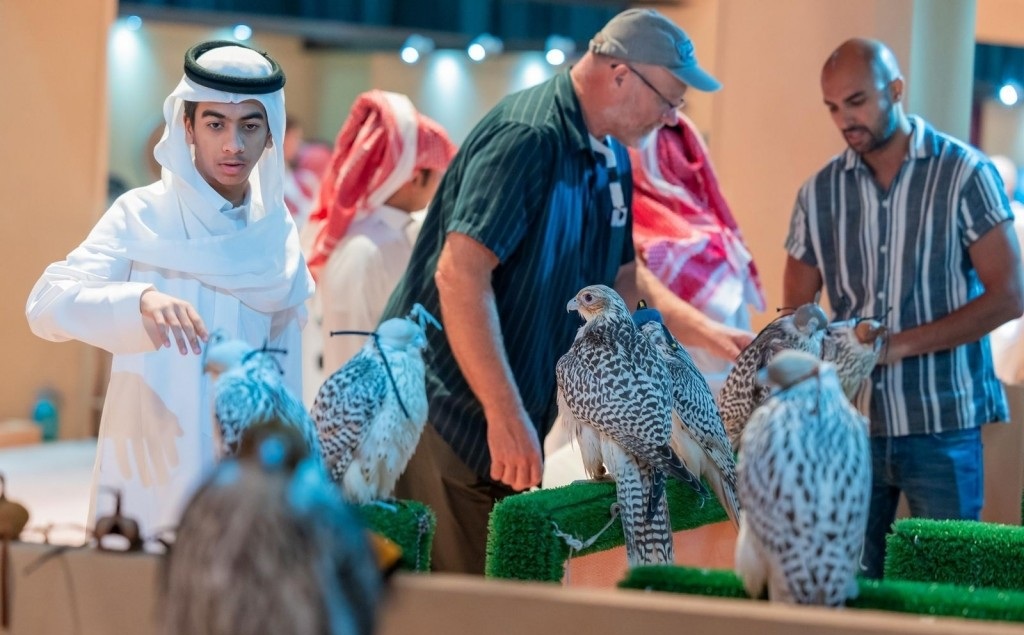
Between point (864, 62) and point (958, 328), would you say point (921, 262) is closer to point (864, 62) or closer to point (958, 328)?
point (958, 328)

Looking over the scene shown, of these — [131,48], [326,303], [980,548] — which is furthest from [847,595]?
[131,48]

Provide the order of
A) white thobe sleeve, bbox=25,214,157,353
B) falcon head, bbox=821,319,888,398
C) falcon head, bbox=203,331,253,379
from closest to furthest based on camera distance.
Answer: falcon head, bbox=203,331,253,379, white thobe sleeve, bbox=25,214,157,353, falcon head, bbox=821,319,888,398

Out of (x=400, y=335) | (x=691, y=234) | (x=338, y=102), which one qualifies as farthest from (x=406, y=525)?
(x=338, y=102)

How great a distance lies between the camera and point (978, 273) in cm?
310

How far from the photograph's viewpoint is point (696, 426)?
212cm

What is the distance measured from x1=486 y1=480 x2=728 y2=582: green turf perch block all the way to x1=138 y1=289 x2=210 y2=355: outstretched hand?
56 centimetres

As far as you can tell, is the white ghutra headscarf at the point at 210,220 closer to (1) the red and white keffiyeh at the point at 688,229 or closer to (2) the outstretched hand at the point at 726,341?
(2) the outstretched hand at the point at 726,341

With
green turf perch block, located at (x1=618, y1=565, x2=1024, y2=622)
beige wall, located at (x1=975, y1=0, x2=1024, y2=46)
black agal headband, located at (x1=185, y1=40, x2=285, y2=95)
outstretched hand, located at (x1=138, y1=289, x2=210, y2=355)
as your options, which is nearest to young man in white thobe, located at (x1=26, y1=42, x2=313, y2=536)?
black agal headband, located at (x1=185, y1=40, x2=285, y2=95)

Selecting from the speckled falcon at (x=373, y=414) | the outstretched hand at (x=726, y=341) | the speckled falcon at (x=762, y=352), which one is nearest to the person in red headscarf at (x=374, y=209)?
the outstretched hand at (x=726, y=341)

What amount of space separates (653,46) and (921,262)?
94 cm

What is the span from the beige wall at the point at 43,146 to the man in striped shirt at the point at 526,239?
4.20m

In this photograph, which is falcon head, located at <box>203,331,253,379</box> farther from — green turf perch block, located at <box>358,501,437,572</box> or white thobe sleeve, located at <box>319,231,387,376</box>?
white thobe sleeve, located at <box>319,231,387,376</box>

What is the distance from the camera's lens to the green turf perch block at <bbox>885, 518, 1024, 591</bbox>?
6.81 ft

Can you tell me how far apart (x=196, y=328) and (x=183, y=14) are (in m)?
6.48
